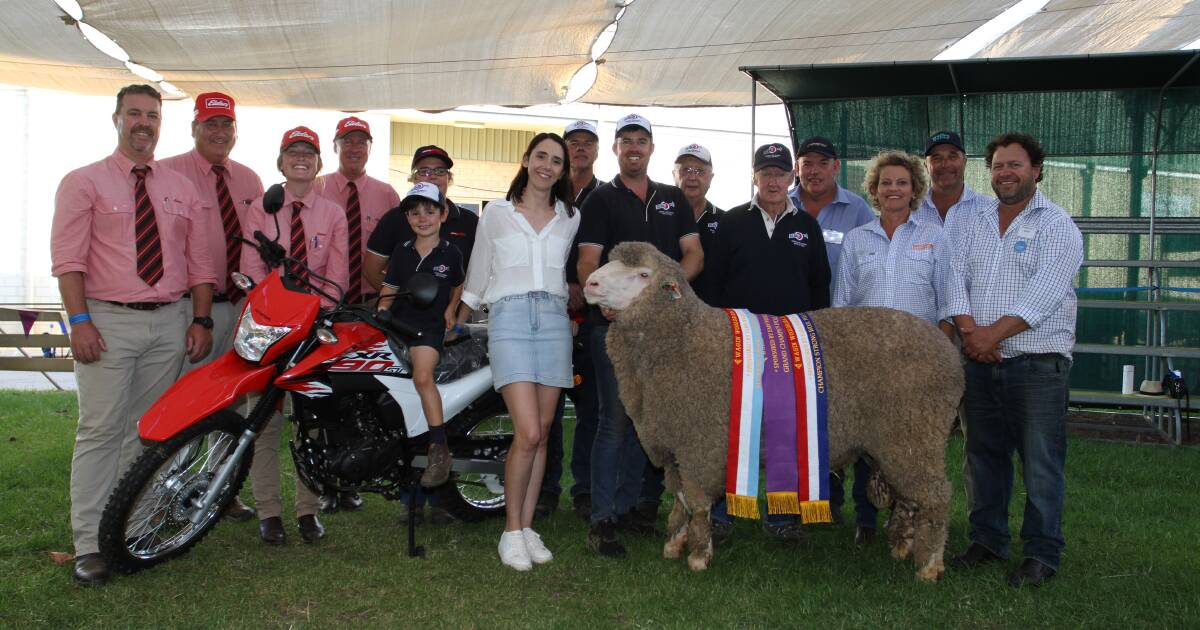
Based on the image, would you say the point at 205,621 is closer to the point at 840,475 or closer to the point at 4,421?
the point at 840,475

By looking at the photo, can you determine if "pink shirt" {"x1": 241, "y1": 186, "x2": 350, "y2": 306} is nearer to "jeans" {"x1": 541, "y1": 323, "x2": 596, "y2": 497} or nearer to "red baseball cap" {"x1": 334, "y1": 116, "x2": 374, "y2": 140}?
"red baseball cap" {"x1": 334, "y1": 116, "x2": 374, "y2": 140}

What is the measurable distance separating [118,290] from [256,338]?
2.32 feet

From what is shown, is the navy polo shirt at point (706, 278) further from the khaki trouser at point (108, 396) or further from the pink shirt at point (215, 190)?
the khaki trouser at point (108, 396)

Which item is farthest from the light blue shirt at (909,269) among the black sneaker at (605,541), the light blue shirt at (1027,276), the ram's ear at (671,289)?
the black sneaker at (605,541)

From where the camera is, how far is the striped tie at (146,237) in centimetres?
419

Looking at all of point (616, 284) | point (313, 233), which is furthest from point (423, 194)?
point (616, 284)

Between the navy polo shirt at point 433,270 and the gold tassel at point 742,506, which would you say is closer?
the gold tassel at point 742,506

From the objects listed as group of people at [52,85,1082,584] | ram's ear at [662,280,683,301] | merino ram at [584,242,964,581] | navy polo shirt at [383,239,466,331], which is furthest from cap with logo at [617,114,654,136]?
navy polo shirt at [383,239,466,331]

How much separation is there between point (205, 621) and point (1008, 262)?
3.90 metres

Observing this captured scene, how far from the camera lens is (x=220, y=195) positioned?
16.6 feet

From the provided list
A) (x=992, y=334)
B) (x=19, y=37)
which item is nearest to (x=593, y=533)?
(x=992, y=334)

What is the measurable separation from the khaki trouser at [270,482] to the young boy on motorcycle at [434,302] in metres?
0.86

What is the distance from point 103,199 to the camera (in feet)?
13.5

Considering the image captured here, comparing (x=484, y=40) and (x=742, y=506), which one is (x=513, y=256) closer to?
(x=742, y=506)
